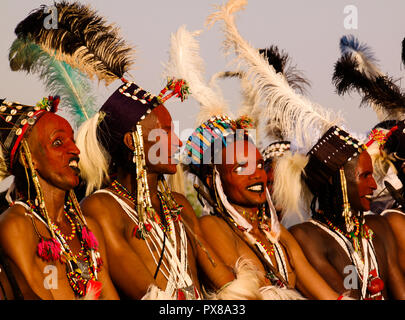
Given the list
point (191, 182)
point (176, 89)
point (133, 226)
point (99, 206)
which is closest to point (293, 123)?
point (191, 182)

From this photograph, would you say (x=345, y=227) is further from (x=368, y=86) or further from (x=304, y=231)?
(x=368, y=86)

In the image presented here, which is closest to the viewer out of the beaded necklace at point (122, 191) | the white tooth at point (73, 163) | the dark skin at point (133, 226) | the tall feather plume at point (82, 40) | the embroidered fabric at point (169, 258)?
the white tooth at point (73, 163)

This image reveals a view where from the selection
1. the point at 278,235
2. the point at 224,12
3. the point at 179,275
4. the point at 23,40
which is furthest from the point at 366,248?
the point at 23,40

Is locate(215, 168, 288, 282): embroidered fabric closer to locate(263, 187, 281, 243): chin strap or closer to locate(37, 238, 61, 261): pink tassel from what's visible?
locate(263, 187, 281, 243): chin strap

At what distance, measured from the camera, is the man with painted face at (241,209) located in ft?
15.6

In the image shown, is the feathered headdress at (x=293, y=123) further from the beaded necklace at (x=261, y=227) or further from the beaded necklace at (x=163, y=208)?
the beaded necklace at (x=163, y=208)

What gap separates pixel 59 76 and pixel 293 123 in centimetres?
193

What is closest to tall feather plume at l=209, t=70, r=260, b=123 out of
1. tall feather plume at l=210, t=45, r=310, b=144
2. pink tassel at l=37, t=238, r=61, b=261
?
tall feather plume at l=210, t=45, r=310, b=144

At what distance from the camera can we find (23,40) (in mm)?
4578

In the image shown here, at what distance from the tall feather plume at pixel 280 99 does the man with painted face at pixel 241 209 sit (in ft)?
2.31

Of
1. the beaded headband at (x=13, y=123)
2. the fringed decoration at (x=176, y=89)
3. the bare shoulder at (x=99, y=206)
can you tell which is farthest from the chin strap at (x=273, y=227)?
the beaded headband at (x=13, y=123)

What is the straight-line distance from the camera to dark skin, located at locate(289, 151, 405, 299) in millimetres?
5141

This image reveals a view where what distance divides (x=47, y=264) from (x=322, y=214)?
2.45 m

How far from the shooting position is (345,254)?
523cm
